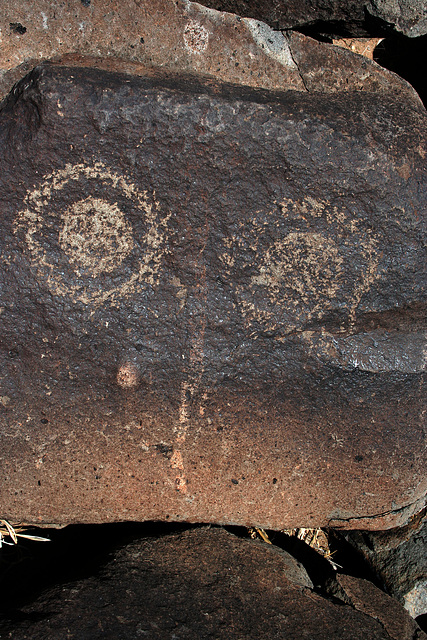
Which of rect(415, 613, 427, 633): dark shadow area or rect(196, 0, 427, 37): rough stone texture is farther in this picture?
rect(415, 613, 427, 633): dark shadow area

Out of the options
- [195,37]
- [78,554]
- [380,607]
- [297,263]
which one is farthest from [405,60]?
[78,554]

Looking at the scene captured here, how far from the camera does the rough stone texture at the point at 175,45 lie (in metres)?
1.20

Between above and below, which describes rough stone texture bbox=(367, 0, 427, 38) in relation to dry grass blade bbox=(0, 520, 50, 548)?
above

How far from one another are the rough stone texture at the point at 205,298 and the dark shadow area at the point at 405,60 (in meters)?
0.90

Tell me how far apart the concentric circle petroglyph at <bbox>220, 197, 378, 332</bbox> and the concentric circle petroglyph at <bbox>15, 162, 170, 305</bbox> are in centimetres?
19

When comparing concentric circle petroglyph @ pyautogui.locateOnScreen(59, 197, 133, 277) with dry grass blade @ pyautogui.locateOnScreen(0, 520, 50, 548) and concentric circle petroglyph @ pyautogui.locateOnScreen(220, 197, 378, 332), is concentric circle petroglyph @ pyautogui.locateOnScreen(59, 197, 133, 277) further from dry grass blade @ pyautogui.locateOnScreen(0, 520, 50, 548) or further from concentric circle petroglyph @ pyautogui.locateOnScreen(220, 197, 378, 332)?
dry grass blade @ pyautogui.locateOnScreen(0, 520, 50, 548)

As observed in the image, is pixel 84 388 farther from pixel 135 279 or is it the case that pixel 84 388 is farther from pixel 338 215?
pixel 338 215

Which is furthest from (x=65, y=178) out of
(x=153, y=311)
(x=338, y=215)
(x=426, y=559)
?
(x=426, y=559)

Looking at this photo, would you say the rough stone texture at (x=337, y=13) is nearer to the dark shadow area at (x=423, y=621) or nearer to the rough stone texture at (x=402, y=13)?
the rough stone texture at (x=402, y=13)

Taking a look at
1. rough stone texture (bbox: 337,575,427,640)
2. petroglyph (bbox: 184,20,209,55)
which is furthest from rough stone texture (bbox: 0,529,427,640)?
petroglyph (bbox: 184,20,209,55)

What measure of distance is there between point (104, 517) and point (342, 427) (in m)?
0.66

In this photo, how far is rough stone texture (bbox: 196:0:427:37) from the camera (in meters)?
1.37

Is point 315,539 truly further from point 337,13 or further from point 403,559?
point 337,13

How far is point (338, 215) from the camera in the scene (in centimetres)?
115
